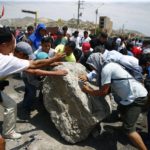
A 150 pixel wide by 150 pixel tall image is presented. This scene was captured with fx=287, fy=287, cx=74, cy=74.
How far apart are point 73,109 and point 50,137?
2.08 feet

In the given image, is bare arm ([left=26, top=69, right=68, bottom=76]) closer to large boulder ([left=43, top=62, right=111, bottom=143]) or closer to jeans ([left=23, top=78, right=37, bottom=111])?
large boulder ([left=43, top=62, right=111, bottom=143])

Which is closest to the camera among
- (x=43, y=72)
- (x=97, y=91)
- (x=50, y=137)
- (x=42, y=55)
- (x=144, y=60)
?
(x=43, y=72)

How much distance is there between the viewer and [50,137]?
4953mm

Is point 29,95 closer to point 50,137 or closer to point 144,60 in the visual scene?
point 50,137

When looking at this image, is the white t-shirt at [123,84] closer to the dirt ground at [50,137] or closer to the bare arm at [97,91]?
the bare arm at [97,91]

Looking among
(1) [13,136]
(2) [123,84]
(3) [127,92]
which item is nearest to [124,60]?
(2) [123,84]

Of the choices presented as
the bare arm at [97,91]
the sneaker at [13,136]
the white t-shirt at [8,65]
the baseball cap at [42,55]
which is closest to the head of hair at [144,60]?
the bare arm at [97,91]

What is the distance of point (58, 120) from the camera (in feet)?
16.3

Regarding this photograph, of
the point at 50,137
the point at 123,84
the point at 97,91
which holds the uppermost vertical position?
the point at 123,84

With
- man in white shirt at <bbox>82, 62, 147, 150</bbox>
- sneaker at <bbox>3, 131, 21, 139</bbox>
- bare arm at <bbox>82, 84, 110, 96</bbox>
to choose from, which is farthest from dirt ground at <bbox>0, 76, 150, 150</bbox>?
bare arm at <bbox>82, 84, 110, 96</bbox>

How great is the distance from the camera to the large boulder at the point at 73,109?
4742 mm

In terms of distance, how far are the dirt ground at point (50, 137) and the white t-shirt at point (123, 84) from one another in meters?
0.94

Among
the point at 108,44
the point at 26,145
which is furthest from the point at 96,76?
the point at 108,44

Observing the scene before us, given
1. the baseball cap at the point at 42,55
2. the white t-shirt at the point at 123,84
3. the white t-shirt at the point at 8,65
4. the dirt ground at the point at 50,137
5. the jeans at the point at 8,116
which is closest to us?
the white t-shirt at the point at 8,65
